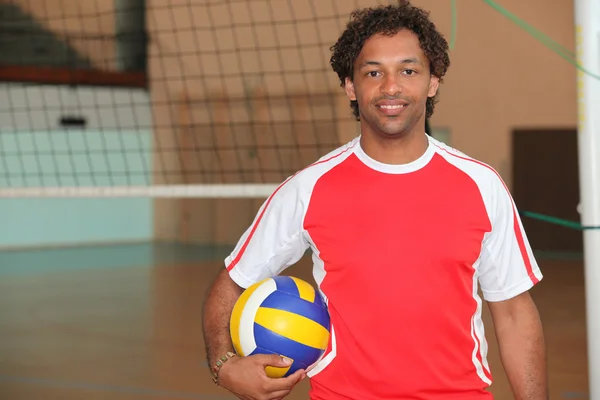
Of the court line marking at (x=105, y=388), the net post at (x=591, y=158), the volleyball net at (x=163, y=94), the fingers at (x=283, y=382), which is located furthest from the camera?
the volleyball net at (x=163, y=94)

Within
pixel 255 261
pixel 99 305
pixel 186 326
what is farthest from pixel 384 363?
pixel 99 305

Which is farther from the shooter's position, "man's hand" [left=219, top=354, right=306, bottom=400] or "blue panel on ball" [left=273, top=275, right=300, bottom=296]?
"blue panel on ball" [left=273, top=275, right=300, bottom=296]

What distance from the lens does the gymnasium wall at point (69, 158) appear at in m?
14.7

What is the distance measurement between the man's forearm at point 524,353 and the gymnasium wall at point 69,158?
12710 mm

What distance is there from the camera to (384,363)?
6.87ft

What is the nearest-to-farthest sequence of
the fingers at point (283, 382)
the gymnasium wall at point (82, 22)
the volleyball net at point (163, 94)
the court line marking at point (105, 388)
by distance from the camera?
the fingers at point (283, 382)
the court line marking at point (105, 388)
the volleyball net at point (163, 94)
the gymnasium wall at point (82, 22)

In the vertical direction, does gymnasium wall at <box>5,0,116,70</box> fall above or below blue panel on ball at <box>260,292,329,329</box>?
above

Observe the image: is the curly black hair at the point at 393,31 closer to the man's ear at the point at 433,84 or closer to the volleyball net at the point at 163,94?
the man's ear at the point at 433,84

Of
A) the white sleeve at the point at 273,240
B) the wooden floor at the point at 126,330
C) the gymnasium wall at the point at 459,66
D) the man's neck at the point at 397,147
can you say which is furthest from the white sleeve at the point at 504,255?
the gymnasium wall at the point at 459,66

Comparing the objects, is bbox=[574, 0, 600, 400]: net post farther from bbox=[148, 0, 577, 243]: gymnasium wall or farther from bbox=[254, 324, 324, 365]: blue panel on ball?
bbox=[148, 0, 577, 243]: gymnasium wall

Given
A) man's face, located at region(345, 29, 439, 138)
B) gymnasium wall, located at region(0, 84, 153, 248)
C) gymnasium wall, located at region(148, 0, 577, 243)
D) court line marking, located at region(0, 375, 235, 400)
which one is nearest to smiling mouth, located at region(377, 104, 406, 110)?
man's face, located at region(345, 29, 439, 138)

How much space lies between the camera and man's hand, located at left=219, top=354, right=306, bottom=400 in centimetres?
206

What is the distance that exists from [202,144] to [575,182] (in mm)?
6052

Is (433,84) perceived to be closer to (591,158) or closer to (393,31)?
(393,31)
